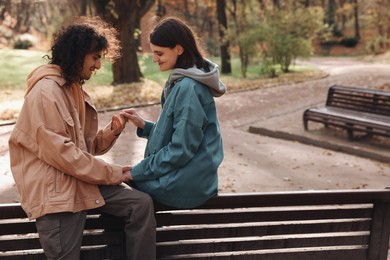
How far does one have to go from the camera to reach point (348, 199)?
297 cm

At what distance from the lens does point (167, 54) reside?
266 centimetres

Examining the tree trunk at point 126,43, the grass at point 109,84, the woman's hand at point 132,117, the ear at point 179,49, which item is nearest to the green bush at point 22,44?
the grass at point 109,84

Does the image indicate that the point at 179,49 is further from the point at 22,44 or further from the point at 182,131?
the point at 22,44

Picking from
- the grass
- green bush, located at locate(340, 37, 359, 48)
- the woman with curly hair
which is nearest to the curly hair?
the woman with curly hair

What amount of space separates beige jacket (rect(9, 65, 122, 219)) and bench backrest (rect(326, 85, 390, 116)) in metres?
8.46

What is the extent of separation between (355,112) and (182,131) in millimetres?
8355

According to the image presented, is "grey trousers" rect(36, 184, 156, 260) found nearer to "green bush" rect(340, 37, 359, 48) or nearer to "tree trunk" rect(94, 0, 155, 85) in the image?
"tree trunk" rect(94, 0, 155, 85)

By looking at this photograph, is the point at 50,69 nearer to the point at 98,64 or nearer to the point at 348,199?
the point at 98,64

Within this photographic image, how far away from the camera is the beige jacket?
2348mm

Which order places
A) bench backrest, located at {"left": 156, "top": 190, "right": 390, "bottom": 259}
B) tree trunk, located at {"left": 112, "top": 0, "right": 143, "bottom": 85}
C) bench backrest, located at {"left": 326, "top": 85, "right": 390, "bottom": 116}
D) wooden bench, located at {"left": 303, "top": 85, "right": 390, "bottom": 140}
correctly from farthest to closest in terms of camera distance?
tree trunk, located at {"left": 112, "top": 0, "right": 143, "bottom": 85}, bench backrest, located at {"left": 326, "top": 85, "right": 390, "bottom": 116}, wooden bench, located at {"left": 303, "top": 85, "right": 390, "bottom": 140}, bench backrest, located at {"left": 156, "top": 190, "right": 390, "bottom": 259}

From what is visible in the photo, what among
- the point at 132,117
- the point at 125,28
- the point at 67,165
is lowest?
the point at 67,165

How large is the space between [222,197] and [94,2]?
45.7 ft

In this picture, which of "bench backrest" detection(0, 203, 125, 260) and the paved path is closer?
"bench backrest" detection(0, 203, 125, 260)

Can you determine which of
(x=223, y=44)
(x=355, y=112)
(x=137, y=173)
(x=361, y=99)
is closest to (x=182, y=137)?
(x=137, y=173)
